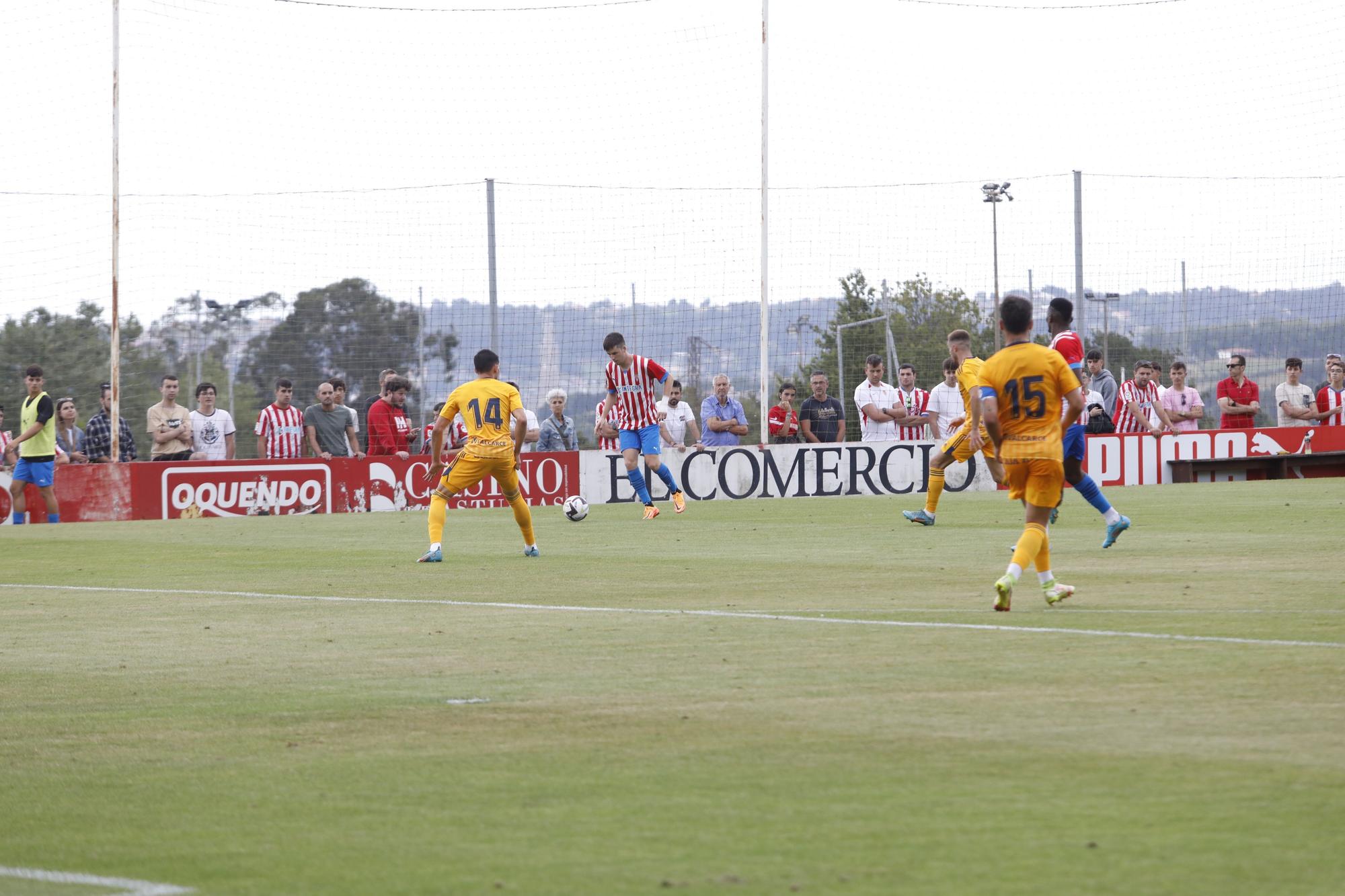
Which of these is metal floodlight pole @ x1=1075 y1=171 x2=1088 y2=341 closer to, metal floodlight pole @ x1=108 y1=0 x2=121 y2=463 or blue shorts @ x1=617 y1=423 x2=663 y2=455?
blue shorts @ x1=617 y1=423 x2=663 y2=455

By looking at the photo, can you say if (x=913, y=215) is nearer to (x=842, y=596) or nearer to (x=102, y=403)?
(x=102, y=403)

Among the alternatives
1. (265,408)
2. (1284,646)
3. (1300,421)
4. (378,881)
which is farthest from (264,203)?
(378,881)

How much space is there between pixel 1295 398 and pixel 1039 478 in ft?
68.0

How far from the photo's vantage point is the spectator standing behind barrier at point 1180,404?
28609mm

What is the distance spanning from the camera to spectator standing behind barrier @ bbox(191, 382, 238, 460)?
81.8 feet

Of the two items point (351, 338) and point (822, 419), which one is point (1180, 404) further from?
point (351, 338)

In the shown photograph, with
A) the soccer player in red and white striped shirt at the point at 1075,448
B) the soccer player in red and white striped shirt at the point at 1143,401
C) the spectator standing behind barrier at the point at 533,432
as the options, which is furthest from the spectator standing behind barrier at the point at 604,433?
the soccer player in red and white striped shirt at the point at 1075,448

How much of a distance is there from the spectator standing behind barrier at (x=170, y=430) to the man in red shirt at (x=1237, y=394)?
16.7 meters

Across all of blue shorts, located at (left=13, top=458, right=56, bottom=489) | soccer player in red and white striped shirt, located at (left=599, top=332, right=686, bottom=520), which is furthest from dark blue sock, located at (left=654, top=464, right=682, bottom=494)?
blue shorts, located at (left=13, top=458, right=56, bottom=489)

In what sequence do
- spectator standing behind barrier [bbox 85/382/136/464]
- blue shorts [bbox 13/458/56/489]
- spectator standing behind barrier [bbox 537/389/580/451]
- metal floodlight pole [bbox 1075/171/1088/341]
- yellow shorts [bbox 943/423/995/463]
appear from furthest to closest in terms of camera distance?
1. metal floodlight pole [bbox 1075/171/1088/341]
2. spectator standing behind barrier [bbox 537/389/580/451]
3. spectator standing behind barrier [bbox 85/382/136/464]
4. blue shorts [bbox 13/458/56/489]
5. yellow shorts [bbox 943/423/995/463]

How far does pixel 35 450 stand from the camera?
75.7 ft

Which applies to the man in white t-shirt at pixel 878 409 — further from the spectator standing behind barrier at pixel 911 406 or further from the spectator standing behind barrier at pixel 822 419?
the spectator standing behind barrier at pixel 822 419

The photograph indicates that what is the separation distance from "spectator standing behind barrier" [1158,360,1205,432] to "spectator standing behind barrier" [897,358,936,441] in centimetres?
398

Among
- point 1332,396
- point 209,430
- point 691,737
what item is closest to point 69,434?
point 209,430
